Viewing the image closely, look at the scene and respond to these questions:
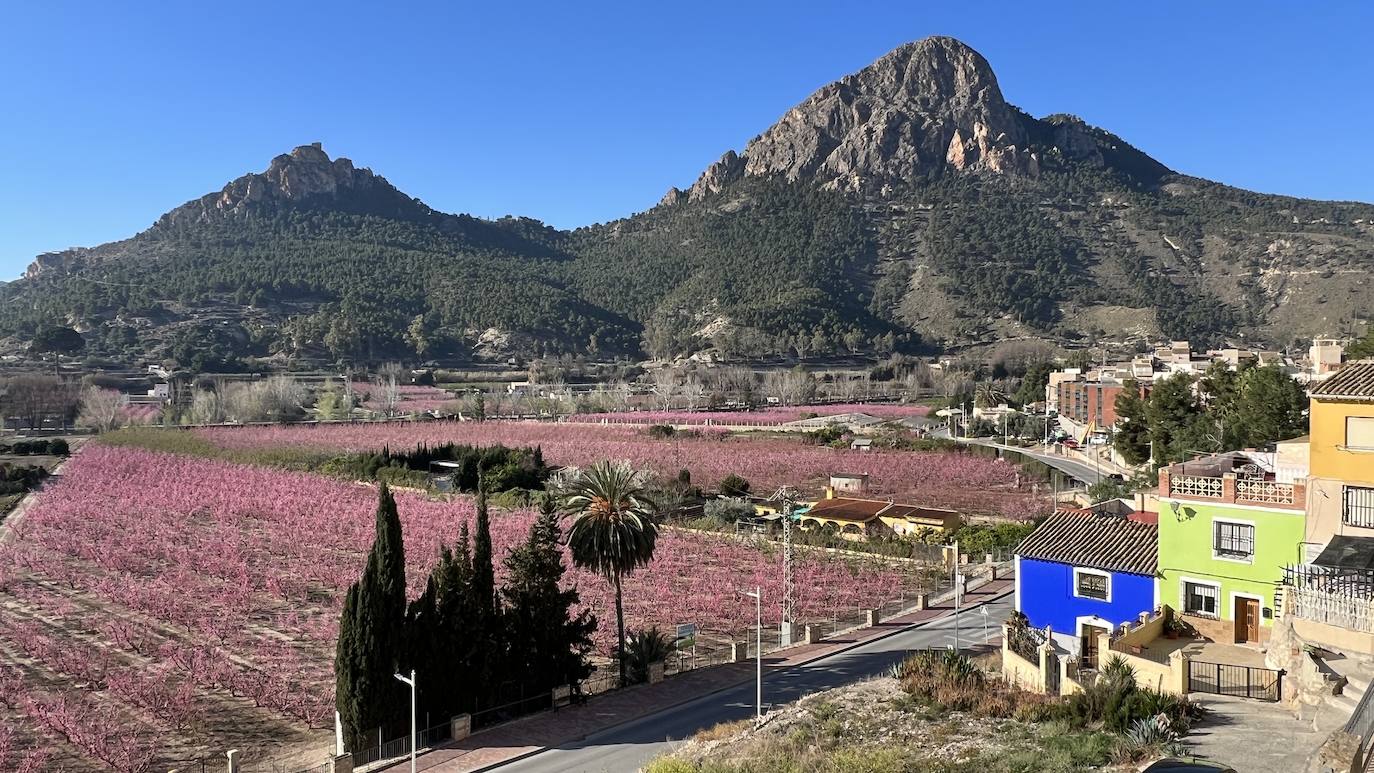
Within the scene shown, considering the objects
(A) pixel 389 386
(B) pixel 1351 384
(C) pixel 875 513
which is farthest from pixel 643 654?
(A) pixel 389 386

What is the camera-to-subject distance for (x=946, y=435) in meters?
89.8

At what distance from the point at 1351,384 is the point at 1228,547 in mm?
4237

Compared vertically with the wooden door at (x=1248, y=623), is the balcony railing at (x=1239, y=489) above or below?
above

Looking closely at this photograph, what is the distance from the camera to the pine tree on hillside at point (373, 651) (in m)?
18.0

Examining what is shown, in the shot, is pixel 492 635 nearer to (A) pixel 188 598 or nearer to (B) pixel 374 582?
(B) pixel 374 582

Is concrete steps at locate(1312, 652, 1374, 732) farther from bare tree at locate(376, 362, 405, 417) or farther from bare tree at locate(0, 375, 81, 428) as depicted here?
bare tree at locate(0, 375, 81, 428)

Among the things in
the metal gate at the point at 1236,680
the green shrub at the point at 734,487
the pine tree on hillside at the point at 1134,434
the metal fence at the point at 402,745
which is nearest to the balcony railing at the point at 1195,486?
the metal gate at the point at 1236,680

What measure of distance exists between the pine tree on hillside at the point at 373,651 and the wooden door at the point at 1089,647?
13788mm

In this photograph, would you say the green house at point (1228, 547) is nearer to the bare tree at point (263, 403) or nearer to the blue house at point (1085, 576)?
the blue house at point (1085, 576)

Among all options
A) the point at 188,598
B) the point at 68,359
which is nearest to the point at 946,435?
the point at 188,598

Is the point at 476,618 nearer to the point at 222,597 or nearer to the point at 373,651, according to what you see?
the point at 373,651

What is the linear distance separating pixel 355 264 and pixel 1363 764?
19944 centimetres

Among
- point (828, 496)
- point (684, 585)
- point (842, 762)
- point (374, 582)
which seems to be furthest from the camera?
point (828, 496)

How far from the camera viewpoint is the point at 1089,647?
21.0 metres
